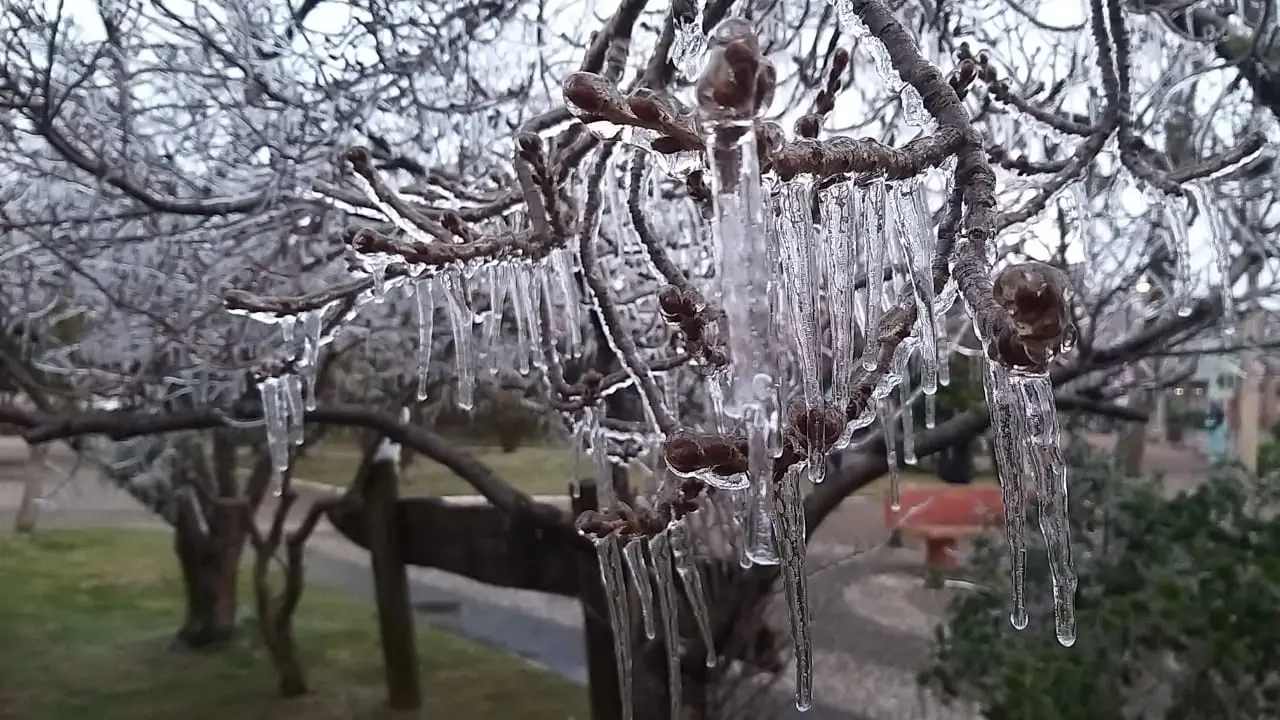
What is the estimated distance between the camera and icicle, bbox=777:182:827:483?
1.62ft

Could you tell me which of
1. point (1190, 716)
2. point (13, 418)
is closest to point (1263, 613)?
point (1190, 716)

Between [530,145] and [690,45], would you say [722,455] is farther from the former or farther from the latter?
[690,45]

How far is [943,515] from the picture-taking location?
271cm

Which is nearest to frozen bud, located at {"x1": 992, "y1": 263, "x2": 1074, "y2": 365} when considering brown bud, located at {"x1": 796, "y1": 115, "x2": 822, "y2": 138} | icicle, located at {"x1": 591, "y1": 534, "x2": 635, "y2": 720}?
brown bud, located at {"x1": 796, "y1": 115, "x2": 822, "y2": 138}

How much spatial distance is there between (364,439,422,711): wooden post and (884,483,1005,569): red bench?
1.66 metres

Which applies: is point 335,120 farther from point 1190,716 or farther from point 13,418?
point 1190,716

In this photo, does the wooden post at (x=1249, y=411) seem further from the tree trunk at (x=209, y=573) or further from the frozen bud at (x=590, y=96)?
the tree trunk at (x=209, y=573)

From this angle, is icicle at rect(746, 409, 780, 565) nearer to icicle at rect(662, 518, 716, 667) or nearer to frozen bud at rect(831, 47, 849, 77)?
icicle at rect(662, 518, 716, 667)

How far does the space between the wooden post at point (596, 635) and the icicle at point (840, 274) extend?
1565 mm

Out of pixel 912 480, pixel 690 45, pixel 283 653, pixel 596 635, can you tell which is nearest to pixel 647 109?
pixel 690 45

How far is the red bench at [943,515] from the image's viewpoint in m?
2.54

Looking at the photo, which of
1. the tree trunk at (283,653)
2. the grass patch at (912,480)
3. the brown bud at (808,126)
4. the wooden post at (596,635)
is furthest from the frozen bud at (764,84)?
the tree trunk at (283,653)

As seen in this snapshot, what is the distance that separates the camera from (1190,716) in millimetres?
1865

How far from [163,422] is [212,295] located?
1.22 ft
